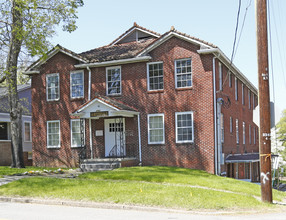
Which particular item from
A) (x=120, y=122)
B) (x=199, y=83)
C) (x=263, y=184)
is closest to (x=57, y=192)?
(x=263, y=184)

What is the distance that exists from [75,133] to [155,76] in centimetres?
618

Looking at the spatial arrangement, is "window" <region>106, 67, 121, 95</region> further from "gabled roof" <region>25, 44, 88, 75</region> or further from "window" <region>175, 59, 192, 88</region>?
"window" <region>175, 59, 192, 88</region>

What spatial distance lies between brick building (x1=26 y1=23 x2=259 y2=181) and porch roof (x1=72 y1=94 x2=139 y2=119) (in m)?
0.05

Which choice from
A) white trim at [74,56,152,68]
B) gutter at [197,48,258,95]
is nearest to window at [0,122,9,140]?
white trim at [74,56,152,68]

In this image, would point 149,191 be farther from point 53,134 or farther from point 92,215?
point 53,134

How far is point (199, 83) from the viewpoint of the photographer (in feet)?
72.6

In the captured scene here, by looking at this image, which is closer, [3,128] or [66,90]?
[66,90]

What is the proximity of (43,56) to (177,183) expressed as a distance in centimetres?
1135

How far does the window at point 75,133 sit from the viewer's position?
25.3 metres

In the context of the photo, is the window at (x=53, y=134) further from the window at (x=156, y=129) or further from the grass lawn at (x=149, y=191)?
the grass lawn at (x=149, y=191)

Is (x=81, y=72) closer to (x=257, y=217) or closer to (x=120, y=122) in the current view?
(x=120, y=122)

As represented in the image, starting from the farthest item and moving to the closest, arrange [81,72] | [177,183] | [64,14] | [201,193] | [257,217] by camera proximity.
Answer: [81,72] → [64,14] → [177,183] → [201,193] → [257,217]

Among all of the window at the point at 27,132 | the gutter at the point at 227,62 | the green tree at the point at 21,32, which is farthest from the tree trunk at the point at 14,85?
the window at the point at 27,132

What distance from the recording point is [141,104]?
2356 centimetres
